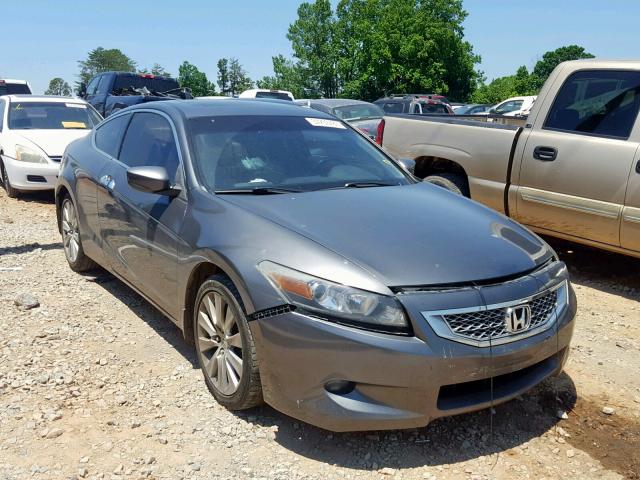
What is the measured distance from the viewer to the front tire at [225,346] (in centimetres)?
303

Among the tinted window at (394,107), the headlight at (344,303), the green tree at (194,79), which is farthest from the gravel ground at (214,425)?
the green tree at (194,79)

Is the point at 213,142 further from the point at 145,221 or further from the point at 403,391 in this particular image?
the point at 403,391

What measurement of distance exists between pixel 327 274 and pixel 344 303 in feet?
0.51

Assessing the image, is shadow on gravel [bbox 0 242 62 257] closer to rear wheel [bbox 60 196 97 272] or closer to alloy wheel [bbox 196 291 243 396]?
rear wheel [bbox 60 196 97 272]

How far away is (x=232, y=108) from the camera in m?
4.39

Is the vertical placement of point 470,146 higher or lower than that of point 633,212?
higher

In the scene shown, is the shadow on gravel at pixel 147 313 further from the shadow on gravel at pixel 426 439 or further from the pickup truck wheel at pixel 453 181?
the pickup truck wheel at pixel 453 181

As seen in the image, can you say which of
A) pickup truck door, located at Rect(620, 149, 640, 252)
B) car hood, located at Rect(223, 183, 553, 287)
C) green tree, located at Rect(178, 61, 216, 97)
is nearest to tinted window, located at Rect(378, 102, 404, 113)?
pickup truck door, located at Rect(620, 149, 640, 252)

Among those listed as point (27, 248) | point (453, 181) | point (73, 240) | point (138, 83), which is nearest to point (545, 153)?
point (453, 181)

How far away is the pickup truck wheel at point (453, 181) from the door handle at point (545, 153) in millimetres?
882

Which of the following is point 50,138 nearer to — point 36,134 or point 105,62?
point 36,134

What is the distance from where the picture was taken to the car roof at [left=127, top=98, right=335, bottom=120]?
4250mm

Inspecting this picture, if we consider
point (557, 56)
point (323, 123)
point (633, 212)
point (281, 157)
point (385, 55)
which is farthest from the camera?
point (557, 56)

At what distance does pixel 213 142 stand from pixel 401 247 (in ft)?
5.03
